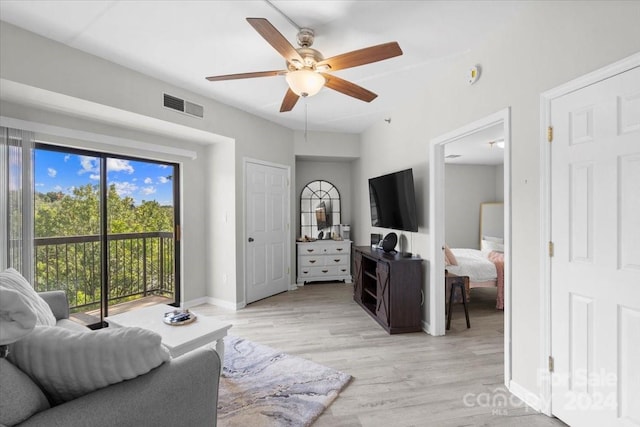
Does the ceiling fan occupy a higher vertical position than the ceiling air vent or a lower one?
lower

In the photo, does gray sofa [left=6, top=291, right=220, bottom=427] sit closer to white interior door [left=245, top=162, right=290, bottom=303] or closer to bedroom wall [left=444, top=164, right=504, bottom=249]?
white interior door [left=245, top=162, right=290, bottom=303]

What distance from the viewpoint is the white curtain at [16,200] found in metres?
2.41

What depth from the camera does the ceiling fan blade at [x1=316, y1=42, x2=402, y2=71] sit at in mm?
1788

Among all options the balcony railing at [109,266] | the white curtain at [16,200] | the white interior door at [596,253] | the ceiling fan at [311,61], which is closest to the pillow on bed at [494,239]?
the white interior door at [596,253]

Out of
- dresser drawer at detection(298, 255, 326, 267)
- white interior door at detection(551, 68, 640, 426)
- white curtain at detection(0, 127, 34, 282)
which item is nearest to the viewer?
white interior door at detection(551, 68, 640, 426)

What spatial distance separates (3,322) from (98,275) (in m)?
2.92

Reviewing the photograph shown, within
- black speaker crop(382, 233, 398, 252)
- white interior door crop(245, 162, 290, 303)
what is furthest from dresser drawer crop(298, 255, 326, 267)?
black speaker crop(382, 233, 398, 252)


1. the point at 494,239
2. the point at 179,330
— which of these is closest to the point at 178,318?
the point at 179,330

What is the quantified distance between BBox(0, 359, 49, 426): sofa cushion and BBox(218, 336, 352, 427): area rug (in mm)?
1147

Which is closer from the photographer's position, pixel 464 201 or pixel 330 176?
pixel 330 176

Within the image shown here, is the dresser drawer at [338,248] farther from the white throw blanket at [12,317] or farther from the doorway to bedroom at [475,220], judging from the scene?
the white throw blanket at [12,317]

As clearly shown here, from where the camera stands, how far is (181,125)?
3.30 m

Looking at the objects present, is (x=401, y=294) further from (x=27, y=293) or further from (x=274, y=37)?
(x=27, y=293)

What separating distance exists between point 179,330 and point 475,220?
632 cm
